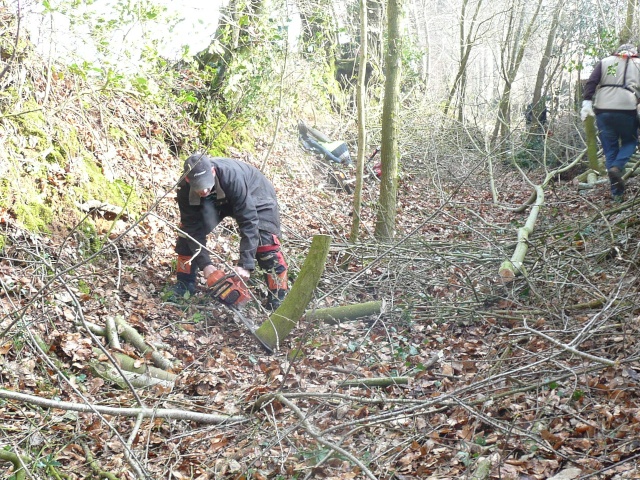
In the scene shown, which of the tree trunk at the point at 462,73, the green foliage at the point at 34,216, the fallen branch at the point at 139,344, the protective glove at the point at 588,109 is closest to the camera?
the fallen branch at the point at 139,344

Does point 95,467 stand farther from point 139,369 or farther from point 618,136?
point 618,136

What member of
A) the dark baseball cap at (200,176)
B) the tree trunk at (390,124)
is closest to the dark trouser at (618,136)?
the tree trunk at (390,124)

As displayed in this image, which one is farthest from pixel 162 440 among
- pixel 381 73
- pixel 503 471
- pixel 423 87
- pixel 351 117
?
pixel 423 87

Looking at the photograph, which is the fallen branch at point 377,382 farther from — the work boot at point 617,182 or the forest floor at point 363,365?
the work boot at point 617,182

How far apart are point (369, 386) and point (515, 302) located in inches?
63.6

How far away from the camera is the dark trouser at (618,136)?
706 cm

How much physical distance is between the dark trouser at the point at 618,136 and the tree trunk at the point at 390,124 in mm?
2553

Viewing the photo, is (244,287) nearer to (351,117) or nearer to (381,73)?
(351,117)

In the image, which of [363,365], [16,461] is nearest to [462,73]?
[363,365]

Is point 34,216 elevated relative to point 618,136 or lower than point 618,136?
lower

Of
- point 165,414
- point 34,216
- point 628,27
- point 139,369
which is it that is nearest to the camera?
point 165,414

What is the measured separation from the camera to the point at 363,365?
4.74 meters

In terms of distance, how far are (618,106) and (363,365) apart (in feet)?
15.6

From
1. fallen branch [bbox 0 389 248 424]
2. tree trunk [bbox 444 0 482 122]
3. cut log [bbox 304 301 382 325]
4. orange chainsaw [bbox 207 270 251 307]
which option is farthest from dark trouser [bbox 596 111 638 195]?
tree trunk [bbox 444 0 482 122]
